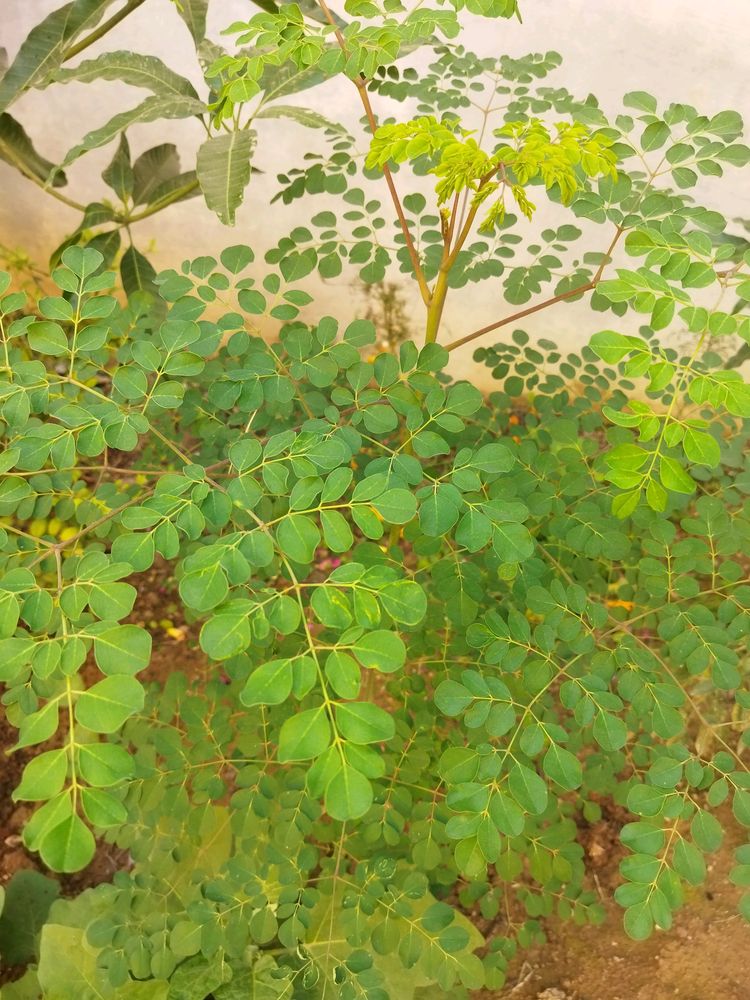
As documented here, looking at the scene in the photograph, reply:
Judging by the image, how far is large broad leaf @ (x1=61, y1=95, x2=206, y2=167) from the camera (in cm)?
143

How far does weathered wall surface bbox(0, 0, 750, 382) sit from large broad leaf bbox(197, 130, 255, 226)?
975 millimetres

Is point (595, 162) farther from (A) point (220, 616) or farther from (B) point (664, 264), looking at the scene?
(A) point (220, 616)

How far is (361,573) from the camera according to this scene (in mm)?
814

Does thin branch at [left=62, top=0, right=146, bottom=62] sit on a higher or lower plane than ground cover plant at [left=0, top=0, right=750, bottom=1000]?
higher

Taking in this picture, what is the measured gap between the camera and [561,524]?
1256 millimetres

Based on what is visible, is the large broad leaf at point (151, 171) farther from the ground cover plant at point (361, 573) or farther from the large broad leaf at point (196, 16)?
the large broad leaf at point (196, 16)

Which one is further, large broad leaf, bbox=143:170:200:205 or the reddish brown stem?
large broad leaf, bbox=143:170:200:205

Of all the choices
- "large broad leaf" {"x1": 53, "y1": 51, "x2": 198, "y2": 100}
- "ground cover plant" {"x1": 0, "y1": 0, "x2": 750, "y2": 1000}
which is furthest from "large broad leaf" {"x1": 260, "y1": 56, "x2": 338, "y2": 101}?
"large broad leaf" {"x1": 53, "y1": 51, "x2": 198, "y2": 100}

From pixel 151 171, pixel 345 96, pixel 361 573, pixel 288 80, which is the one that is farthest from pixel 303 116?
pixel 361 573

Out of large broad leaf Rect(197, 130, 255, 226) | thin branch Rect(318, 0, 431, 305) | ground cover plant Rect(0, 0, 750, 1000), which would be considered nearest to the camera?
ground cover plant Rect(0, 0, 750, 1000)

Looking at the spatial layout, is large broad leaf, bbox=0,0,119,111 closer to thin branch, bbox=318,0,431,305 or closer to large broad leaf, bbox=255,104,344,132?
large broad leaf, bbox=255,104,344,132

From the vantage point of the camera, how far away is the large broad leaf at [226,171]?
1.36 metres

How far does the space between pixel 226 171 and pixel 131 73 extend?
43cm

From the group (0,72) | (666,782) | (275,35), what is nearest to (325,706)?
(666,782)
